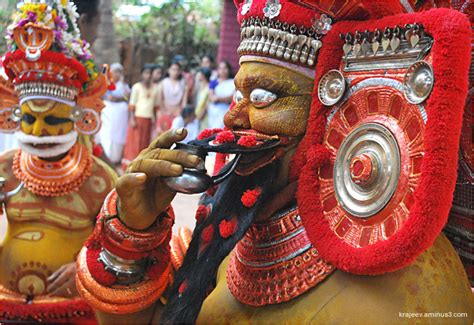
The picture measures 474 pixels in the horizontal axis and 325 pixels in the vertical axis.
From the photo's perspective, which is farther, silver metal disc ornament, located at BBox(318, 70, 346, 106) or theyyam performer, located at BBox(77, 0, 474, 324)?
silver metal disc ornament, located at BBox(318, 70, 346, 106)

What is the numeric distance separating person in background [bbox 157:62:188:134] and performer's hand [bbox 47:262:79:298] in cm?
581

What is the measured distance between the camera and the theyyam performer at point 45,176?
9.36 ft

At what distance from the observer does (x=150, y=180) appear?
1540mm

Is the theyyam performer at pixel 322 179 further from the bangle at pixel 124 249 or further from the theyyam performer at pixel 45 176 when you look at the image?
the theyyam performer at pixel 45 176

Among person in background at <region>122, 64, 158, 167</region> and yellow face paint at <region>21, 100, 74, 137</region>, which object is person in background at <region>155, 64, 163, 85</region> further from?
yellow face paint at <region>21, 100, 74, 137</region>

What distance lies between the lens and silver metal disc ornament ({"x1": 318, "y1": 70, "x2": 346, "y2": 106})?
139cm

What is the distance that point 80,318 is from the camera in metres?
2.91

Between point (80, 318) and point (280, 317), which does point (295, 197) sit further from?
point (80, 318)

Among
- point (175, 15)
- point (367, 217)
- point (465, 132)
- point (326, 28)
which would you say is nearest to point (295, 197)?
point (367, 217)

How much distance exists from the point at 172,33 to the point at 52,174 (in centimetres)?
1127

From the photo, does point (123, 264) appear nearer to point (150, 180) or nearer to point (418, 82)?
point (150, 180)

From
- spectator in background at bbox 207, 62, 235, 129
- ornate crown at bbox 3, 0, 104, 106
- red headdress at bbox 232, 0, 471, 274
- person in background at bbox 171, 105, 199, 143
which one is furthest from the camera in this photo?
person in background at bbox 171, 105, 199, 143

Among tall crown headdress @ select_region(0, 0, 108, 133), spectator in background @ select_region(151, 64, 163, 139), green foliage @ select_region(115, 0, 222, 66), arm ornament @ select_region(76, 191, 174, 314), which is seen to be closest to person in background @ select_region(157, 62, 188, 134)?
spectator in background @ select_region(151, 64, 163, 139)

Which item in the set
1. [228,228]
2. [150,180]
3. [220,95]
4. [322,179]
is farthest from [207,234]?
[220,95]
